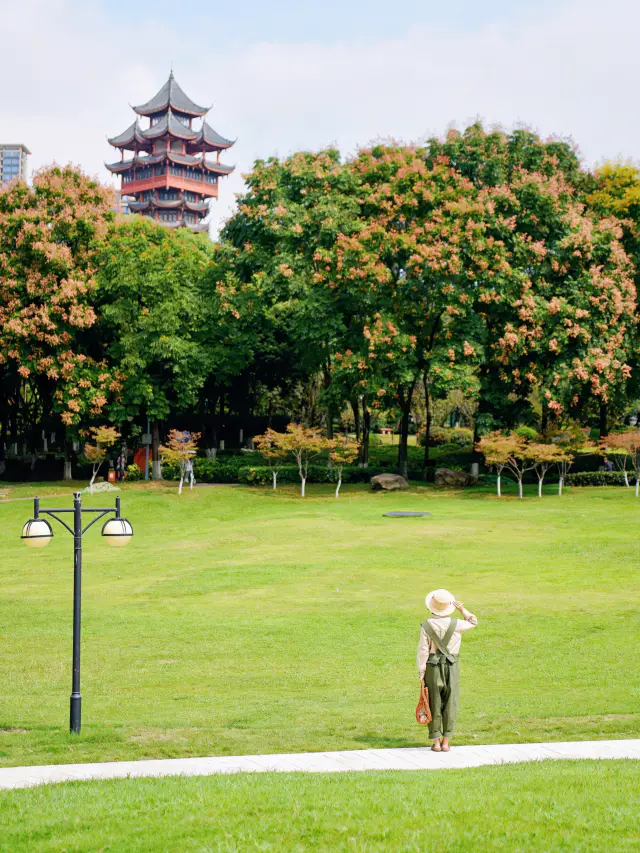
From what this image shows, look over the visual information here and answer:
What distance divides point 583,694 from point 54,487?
3380 centimetres

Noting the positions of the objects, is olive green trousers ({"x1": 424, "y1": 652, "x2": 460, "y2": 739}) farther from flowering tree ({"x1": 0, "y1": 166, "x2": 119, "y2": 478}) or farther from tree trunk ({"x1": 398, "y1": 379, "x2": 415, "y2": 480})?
flowering tree ({"x1": 0, "y1": 166, "x2": 119, "y2": 478})

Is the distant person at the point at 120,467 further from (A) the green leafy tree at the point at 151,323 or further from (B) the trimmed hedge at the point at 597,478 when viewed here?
(B) the trimmed hedge at the point at 597,478

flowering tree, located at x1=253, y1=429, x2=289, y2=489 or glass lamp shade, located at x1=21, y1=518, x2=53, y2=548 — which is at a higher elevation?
flowering tree, located at x1=253, y1=429, x2=289, y2=489

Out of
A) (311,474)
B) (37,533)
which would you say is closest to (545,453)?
(311,474)

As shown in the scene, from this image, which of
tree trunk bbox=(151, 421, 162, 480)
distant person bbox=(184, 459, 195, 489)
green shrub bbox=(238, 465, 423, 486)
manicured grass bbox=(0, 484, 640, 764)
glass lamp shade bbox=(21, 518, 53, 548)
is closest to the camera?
glass lamp shade bbox=(21, 518, 53, 548)

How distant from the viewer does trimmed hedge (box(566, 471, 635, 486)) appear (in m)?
39.6

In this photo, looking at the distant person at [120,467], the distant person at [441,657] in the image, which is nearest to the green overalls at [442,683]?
the distant person at [441,657]

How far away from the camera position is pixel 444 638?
9484mm

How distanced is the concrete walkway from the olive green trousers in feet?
0.92

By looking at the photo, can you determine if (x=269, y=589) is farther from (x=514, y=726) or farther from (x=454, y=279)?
(x=454, y=279)

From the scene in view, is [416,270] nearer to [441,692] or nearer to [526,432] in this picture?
[526,432]

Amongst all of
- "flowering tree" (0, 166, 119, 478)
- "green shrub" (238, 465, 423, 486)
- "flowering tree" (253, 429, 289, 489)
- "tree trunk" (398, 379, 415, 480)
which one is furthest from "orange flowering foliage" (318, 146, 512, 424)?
"flowering tree" (0, 166, 119, 478)

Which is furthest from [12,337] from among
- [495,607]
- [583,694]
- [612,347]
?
[583,694]

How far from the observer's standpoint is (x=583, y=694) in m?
12.6
